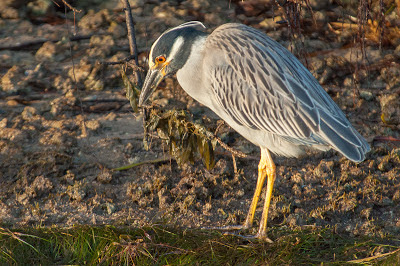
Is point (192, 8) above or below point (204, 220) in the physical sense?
above

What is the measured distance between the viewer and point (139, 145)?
486cm

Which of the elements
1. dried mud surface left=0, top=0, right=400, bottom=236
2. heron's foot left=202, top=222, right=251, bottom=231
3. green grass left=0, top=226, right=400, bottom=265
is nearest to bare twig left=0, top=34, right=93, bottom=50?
dried mud surface left=0, top=0, right=400, bottom=236

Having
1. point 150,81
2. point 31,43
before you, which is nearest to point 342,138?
point 150,81

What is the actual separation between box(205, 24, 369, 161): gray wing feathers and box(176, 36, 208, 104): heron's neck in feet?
0.27

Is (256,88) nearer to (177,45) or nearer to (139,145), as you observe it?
(177,45)

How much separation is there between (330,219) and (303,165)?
0.67 metres

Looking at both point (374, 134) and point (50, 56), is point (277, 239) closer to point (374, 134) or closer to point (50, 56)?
point (374, 134)

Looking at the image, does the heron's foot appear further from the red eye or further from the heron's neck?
the red eye

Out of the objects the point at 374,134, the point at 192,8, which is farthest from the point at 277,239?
the point at 192,8

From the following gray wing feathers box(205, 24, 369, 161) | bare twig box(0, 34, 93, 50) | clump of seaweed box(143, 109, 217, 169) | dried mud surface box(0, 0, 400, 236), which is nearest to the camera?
gray wing feathers box(205, 24, 369, 161)

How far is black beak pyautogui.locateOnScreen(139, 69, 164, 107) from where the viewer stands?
13.1 feet

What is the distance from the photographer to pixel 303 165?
4.70 metres

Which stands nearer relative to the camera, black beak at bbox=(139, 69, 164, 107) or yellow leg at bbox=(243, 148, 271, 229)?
black beak at bbox=(139, 69, 164, 107)

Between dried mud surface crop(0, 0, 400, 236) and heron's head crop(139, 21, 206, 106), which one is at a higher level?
heron's head crop(139, 21, 206, 106)
